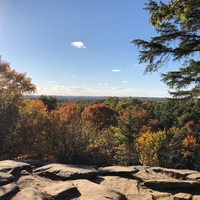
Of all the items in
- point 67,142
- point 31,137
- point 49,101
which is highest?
point 49,101

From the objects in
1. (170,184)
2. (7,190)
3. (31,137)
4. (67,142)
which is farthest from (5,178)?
(31,137)

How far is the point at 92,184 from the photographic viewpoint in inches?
198

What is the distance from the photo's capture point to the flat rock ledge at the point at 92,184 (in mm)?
4516

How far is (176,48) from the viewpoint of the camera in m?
8.05

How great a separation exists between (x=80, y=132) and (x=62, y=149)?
0.71 meters

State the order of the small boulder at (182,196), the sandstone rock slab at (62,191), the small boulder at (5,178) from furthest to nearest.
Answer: the small boulder at (182,196) < the small boulder at (5,178) < the sandstone rock slab at (62,191)

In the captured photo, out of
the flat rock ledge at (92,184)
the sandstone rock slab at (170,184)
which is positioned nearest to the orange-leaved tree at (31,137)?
the flat rock ledge at (92,184)

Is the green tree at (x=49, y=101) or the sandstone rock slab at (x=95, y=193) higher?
the green tree at (x=49, y=101)

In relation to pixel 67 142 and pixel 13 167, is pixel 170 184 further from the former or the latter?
pixel 13 167

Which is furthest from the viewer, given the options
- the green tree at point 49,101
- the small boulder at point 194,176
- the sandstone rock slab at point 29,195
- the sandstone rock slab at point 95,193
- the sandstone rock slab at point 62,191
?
the green tree at point 49,101

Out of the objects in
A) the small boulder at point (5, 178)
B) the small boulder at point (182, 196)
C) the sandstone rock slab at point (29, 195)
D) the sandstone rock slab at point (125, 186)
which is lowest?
the small boulder at point (182, 196)

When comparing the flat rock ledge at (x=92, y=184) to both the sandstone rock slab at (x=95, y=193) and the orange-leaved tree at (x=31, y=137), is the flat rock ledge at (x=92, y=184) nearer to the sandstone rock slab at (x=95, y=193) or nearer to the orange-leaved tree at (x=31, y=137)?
the sandstone rock slab at (x=95, y=193)

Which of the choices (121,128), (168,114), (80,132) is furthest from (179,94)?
(168,114)

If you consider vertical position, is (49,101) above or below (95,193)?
above
